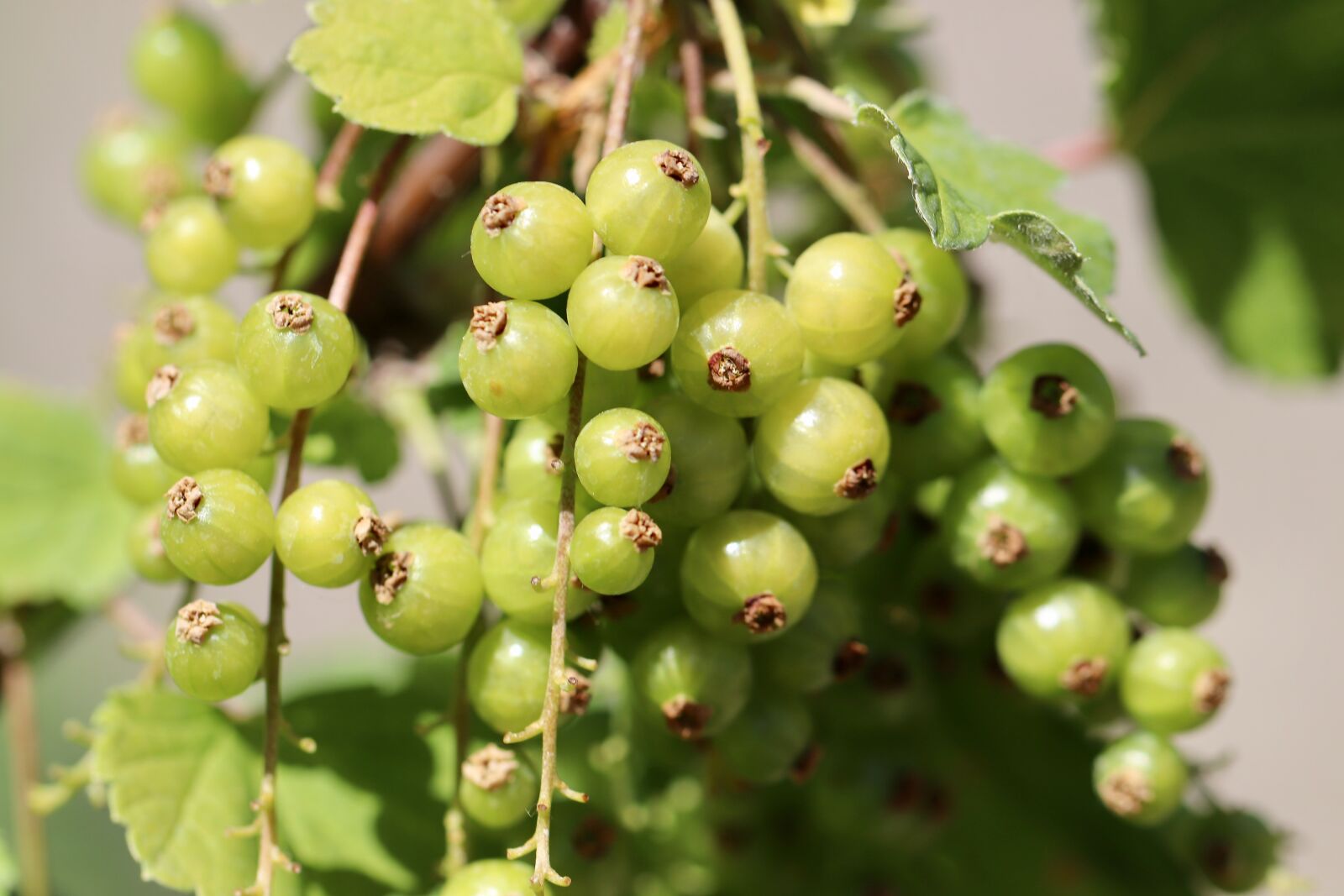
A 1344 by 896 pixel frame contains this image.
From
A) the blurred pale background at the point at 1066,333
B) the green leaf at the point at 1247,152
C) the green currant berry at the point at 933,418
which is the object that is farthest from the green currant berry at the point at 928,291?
the blurred pale background at the point at 1066,333

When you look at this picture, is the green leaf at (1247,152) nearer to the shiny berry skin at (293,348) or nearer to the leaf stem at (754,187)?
the leaf stem at (754,187)

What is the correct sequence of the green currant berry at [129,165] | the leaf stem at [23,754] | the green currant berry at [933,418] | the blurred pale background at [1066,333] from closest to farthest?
the green currant berry at [933,418]
the leaf stem at [23,754]
the green currant berry at [129,165]
the blurred pale background at [1066,333]

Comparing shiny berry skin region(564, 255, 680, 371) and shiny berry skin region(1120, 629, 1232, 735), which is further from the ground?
shiny berry skin region(564, 255, 680, 371)

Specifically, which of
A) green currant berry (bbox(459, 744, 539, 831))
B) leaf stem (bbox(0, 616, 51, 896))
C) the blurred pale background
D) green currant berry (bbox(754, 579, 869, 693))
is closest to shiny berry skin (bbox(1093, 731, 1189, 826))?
green currant berry (bbox(754, 579, 869, 693))

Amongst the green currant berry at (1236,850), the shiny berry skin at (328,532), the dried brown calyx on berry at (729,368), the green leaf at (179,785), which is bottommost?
the green currant berry at (1236,850)

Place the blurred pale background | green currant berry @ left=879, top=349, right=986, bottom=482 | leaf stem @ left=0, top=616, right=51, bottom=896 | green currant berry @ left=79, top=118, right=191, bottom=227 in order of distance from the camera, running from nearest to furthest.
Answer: green currant berry @ left=879, top=349, right=986, bottom=482, leaf stem @ left=0, top=616, right=51, bottom=896, green currant berry @ left=79, top=118, right=191, bottom=227, the blurred pale background

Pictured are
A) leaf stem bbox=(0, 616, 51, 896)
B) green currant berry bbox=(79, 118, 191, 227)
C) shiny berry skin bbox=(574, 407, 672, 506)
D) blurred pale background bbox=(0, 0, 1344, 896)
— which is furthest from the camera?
blurred pale background bbox=(0, 0, 1344, 896)

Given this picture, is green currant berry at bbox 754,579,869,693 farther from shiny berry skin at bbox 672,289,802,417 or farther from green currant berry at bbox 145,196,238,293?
green currant berry at bbox 145,196,238,293

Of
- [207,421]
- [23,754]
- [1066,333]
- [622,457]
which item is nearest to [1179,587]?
[622,457]
